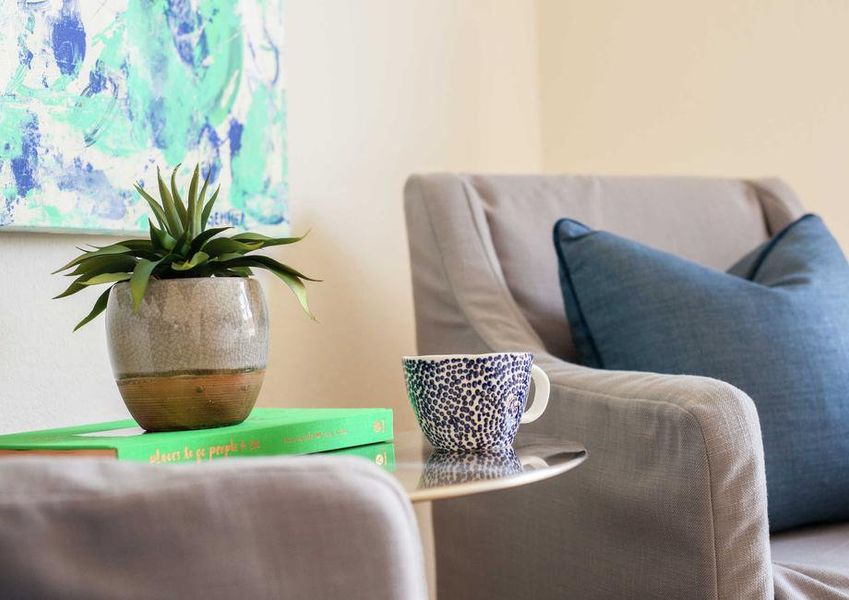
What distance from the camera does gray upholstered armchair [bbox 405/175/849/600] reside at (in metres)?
0.97

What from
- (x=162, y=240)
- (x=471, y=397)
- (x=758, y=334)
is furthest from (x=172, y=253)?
(x=758, y=334)

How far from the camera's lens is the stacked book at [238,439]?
80cm

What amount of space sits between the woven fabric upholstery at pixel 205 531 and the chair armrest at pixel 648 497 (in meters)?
0.52

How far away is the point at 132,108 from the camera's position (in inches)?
46.9

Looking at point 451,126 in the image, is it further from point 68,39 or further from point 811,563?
point 811,563

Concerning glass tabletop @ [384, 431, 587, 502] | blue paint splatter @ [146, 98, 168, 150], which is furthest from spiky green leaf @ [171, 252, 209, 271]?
blue paint splatter @ [146, 98, 168, 150]

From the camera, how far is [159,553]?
48cm

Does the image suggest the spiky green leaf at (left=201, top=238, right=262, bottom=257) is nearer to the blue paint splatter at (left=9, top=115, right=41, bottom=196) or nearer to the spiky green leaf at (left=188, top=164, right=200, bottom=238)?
the spiky green leaf at (left=188, top=164, right=200, bottom=238)

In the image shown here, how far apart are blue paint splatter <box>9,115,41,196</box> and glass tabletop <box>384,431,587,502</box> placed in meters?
0.48

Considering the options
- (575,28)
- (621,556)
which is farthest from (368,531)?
(575,28)

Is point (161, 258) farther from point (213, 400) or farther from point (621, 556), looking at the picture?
point (621, 556)

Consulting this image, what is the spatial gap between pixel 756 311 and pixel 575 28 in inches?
42.8

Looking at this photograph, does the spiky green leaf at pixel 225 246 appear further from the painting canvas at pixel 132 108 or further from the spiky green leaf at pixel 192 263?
the painting canvas at pixel 132 108

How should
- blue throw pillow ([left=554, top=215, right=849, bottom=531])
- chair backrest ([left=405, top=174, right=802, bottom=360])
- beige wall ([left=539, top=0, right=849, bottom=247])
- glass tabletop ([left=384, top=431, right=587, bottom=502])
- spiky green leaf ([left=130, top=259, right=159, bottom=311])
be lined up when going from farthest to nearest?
beige wall ([left=539, top=0, right=849, bottom=247]) < chair backrest ([left=405, top=174, right=802, bottom=360]) < blue throw pillow ([left=554, top=215, right=849, bottom=531]) < spiky green leaf ([left=130, top=259, right=159, bottom=311]) < glass tabletop ([left=384, top=431, right=587, bottom=502])
